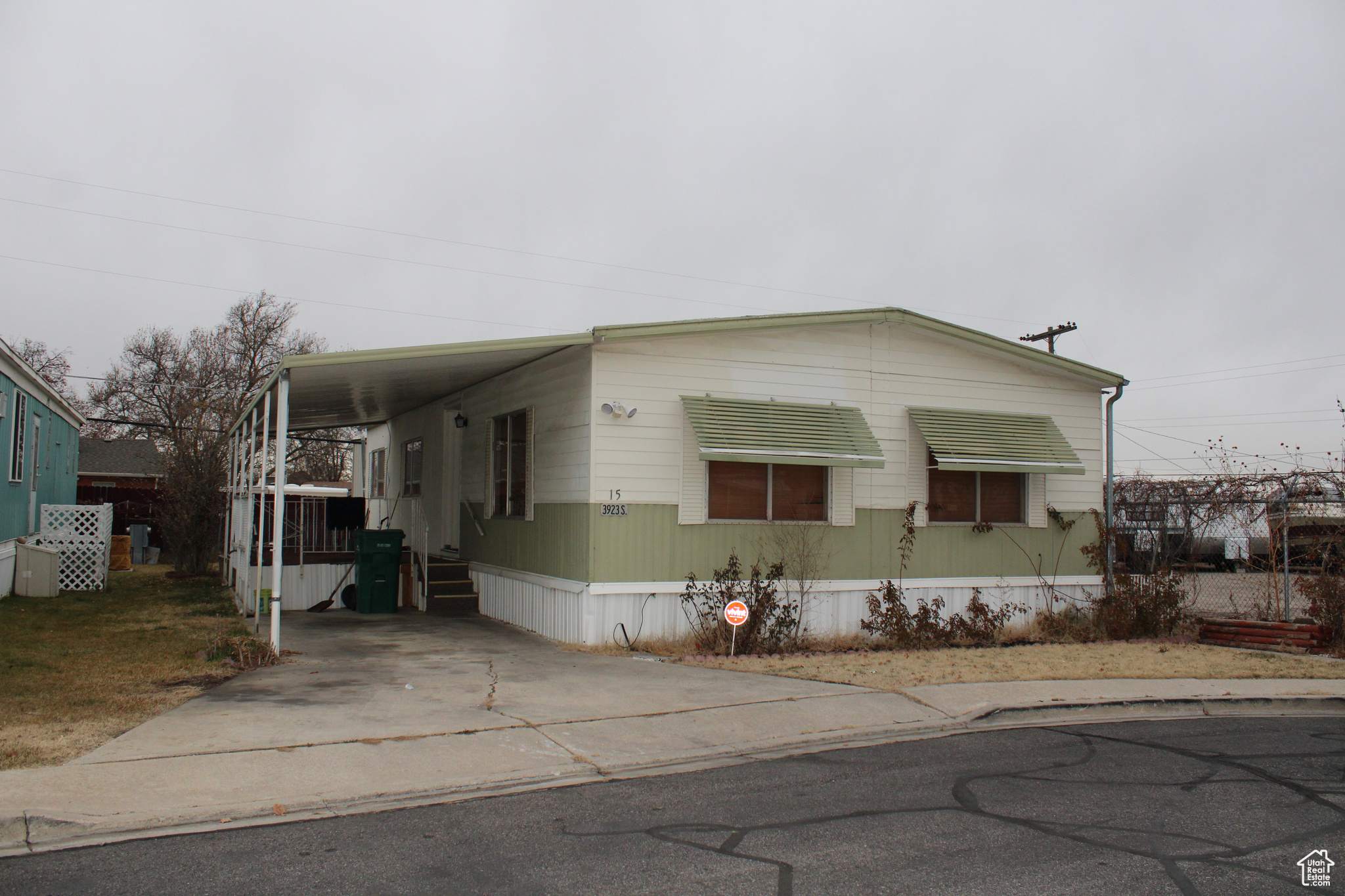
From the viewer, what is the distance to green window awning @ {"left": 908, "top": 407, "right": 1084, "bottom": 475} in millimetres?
12797

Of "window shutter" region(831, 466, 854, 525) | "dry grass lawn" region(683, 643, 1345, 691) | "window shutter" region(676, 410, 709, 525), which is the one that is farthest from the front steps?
"window shutter" region(831, 466, 854, 525)

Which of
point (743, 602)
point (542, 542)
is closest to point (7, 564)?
point (542, 542)

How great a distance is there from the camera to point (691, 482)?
11.6 m

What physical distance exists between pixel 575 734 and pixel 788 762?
60.8 inches

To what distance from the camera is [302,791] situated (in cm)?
560

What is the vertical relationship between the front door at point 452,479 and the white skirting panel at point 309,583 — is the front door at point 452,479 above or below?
above

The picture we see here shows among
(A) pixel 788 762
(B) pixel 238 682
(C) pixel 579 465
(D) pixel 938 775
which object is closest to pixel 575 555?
(C) pixel 579 465

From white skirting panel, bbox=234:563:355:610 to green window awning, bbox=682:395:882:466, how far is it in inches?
287

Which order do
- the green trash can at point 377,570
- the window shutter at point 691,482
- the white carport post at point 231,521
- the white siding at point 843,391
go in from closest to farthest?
the white siding at point 843,391
the window shutter at point 691,482
the green trash can at point 377,570
the white carport post at point 231,521

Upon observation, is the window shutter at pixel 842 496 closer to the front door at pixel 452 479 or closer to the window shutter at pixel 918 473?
the window shutter at pixel 918 473

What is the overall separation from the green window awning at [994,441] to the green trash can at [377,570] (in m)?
7.80

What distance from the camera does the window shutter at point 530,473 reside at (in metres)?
12.6

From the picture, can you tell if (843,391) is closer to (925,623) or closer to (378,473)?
(925,623)

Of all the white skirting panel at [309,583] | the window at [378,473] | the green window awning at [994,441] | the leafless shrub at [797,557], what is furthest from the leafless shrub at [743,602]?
the window at [378,473]
